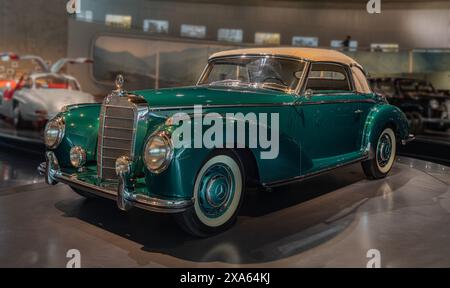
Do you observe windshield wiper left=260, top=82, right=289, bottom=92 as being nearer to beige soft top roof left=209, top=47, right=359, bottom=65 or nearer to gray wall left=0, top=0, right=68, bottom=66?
beige soft top roof left=209, top=47, right=359, bottom=65

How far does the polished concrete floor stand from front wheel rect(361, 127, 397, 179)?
34 centimetres

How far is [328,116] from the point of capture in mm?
4277

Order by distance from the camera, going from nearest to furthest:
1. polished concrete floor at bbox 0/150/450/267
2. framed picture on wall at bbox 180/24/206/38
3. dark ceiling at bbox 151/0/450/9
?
polished concrete floor at bbox 0/150/450/267, dark ceiling at bbox 151/0/450/9, framed picture on wall at bbox 180/24/206/38

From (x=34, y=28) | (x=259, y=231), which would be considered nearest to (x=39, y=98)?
(x=259, y=231)

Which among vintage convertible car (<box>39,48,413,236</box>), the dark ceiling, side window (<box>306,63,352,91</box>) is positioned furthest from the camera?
the dark ceiling

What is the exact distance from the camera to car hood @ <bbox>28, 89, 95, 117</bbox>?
8.55m

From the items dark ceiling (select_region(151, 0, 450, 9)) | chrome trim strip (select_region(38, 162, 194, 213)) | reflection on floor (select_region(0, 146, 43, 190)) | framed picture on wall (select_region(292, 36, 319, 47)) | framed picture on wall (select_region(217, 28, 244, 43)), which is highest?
dark ceiling (select_region(151, 0, 450, 9))

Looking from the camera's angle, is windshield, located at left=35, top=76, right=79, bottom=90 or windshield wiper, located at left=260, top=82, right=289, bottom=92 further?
windshield, located at left=35, top=76, right=79, bottom=90

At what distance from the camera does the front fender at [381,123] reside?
15.9 ft

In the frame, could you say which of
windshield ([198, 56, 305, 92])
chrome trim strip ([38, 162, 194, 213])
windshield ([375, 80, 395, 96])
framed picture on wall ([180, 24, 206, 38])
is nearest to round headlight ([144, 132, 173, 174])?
chrome trim strip ([38, 162, 194, 213])

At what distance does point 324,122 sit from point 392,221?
3.61 feet

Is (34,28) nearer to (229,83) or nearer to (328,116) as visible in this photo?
(229,83)

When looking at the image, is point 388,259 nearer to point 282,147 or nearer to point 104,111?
point 282,147

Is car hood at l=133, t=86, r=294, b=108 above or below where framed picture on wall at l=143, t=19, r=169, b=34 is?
below
